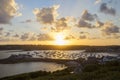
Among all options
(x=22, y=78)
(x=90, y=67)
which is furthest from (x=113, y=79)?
(x=22, y=78)

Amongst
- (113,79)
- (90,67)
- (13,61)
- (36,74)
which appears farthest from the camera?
(13,61)

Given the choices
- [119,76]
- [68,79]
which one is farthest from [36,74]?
[119,76]

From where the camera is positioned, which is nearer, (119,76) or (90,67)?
(119,76)

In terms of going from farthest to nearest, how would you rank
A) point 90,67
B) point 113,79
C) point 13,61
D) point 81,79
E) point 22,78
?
point 13,61, point 22,78, point 90,67, point 81,79, point 113,79

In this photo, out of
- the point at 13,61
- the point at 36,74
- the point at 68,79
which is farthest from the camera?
the point at 13,61

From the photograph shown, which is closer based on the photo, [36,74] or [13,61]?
[36,74]

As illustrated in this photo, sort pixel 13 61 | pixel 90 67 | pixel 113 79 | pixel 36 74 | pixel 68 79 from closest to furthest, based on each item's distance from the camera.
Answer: pixel 113 79 → pixel 68 79 → pixel 90 67 → pixel 36 74 → pixel 13 61

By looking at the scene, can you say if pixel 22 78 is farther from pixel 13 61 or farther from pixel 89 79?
pixel 13 61

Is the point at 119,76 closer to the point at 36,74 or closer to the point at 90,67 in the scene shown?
the point at 90,67
